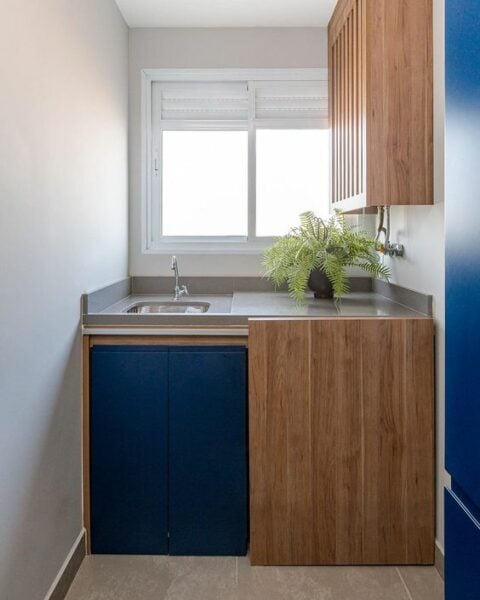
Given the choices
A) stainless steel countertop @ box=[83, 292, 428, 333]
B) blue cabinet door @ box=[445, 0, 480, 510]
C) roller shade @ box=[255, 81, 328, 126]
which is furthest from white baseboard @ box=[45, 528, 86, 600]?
roller shade @ box=[255, 81, 328, 126]

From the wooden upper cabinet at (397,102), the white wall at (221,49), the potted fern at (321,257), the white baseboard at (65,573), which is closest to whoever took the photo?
the white baseboard at (65,573)

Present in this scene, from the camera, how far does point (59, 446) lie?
6.68 ft

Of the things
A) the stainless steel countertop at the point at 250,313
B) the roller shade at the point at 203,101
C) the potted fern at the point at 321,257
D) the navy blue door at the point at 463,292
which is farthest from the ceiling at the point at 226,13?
the navy blue door at the point at 463,292

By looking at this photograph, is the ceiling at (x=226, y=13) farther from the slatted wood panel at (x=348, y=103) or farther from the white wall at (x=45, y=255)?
the white wall at (x=45, y=255)

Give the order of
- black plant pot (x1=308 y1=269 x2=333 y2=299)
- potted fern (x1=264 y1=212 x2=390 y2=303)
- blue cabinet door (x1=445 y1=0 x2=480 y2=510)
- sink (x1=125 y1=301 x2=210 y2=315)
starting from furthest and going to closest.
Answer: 1. sink (x1=125 y1=301 x2=210 y2=315)
2. black plant pot (x1=308 y1=269 x2=333 y2=299)
3. potted fern (x1=264 y1=212 x2=390 y2=303)
4. blue cabinet door (x1=445 y1=0 x2=480 y2=510)

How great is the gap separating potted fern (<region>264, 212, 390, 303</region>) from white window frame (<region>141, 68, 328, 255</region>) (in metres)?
A: 0.50

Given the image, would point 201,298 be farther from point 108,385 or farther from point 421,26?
point 421,26

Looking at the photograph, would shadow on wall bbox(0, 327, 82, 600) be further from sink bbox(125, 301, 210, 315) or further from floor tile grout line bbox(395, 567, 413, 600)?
floor tile grout line bbox(395, 567, 413, 600)

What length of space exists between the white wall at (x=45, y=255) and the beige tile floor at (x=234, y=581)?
181 millimetres

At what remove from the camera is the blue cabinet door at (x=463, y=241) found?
920 mm

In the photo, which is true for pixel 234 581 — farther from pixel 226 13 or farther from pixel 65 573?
pixel 226 13

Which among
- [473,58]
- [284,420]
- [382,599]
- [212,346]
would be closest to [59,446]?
[212,346]

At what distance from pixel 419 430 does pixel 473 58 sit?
1582 millimetres

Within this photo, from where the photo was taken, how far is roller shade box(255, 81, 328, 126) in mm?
3158
